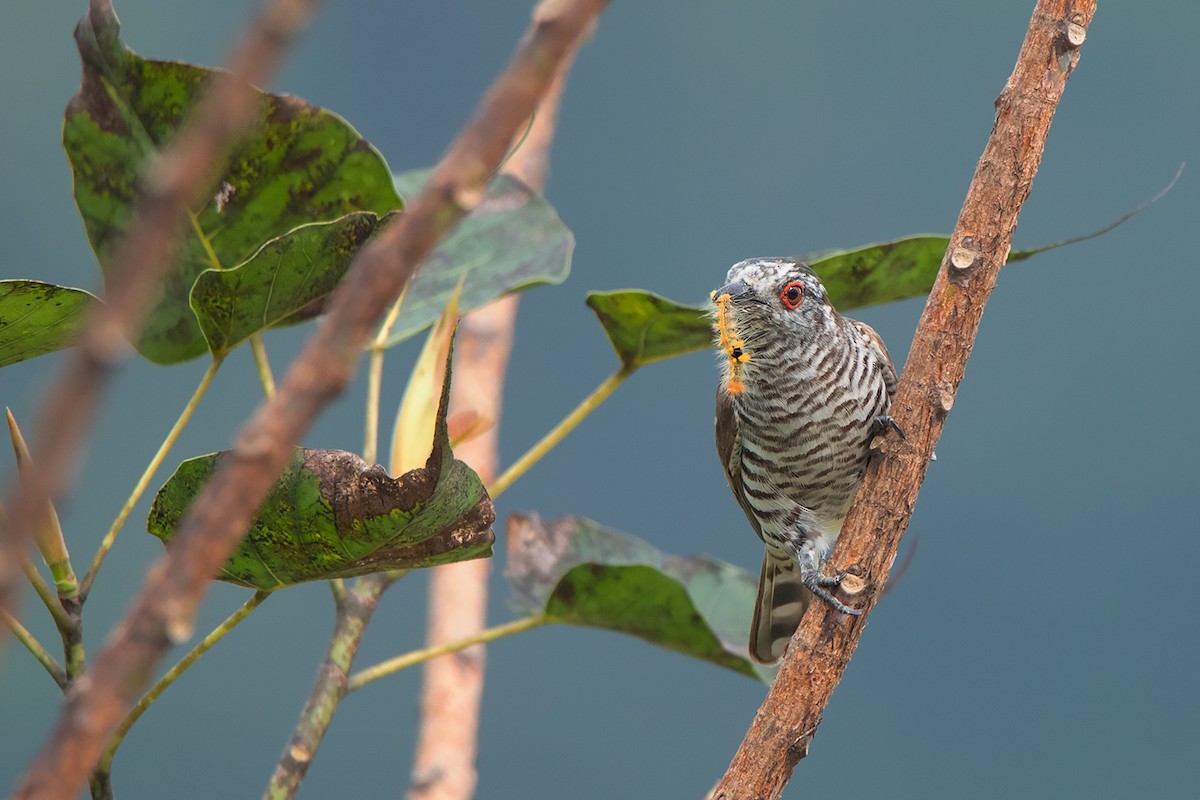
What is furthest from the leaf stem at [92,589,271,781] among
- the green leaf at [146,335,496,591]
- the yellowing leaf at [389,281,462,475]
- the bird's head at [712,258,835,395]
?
the bird's head at [712,258,835,395]

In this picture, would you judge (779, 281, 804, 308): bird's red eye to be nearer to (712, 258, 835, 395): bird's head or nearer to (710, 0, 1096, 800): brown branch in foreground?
(712, 258, 835, 395): bird's head

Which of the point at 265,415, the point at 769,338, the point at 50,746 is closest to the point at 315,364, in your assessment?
the point at 265,415

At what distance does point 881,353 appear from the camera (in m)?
2.13

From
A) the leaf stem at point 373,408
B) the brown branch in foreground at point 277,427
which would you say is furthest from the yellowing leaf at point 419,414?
the brown branch in foreground at point 277,427

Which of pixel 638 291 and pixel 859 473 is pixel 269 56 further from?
pixel 859 473

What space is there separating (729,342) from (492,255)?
446 millimetres

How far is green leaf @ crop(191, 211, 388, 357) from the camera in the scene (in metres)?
1.42

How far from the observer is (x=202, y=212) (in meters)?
1.71

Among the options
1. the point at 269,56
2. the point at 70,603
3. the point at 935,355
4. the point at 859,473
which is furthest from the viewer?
the point at 859,473

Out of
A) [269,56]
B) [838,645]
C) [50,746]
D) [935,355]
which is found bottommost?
[838,645]

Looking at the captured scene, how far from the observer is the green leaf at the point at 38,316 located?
1.24m

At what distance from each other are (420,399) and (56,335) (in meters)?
0.47

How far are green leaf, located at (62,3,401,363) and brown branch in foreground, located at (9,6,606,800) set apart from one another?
4.19ft

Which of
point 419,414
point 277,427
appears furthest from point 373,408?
point 277,427
